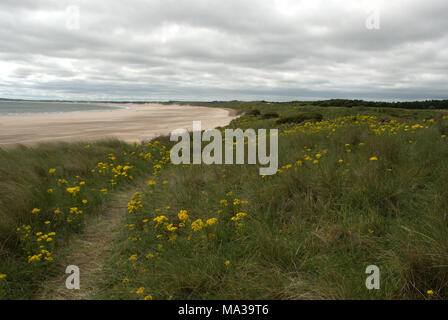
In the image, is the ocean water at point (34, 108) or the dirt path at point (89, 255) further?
the ocean water at point (34, 108)

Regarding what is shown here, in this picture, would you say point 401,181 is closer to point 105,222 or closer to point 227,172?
point 227,172

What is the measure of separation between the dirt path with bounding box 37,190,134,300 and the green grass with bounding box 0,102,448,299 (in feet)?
0.54

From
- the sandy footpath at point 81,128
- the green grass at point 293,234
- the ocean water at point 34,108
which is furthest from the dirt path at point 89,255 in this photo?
the ocean water at point 34,108

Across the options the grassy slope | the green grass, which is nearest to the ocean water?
the green grass

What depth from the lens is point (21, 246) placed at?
10.5 ft

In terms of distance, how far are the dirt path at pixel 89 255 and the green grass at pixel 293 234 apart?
16 cm

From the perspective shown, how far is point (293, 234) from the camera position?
309 cm

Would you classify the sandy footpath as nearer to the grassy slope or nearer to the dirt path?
the dirt path

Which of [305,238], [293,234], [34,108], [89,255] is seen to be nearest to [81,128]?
[89,255]

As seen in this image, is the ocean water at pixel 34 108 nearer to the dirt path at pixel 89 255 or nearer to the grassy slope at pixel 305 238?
the dirt path at pixel 89 255

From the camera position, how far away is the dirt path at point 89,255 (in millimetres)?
2730

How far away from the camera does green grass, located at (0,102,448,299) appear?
2291 mm

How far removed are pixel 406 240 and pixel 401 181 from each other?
4.61 ft

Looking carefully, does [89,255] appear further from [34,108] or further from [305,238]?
[34,108]
